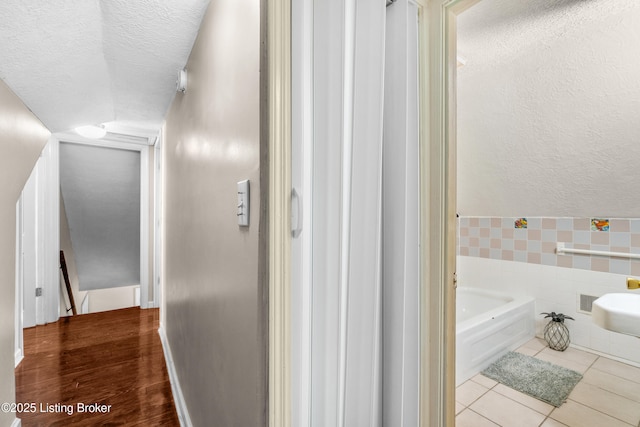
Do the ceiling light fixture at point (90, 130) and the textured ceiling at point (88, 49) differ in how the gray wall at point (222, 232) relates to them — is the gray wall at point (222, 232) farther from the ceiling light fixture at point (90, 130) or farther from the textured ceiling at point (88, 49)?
the ceiling light fixture at point (90, 130)

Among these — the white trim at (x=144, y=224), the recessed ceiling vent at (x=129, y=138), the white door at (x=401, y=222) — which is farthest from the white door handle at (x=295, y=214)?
the white trim at (x=144, y=224)

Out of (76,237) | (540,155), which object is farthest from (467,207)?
(76,237)

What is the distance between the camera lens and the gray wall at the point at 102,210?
11.6 ft

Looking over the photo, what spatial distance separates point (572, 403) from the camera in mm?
1759

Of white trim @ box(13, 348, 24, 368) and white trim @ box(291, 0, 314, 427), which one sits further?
white trim @ box(13, 348, 24, 368)

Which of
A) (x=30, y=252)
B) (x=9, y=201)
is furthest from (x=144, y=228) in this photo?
(x=9, y=201)

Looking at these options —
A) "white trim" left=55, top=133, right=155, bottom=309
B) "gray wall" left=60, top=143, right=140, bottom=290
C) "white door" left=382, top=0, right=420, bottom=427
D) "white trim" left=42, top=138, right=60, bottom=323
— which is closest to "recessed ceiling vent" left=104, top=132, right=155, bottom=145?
"white trim" left=55, top=133, right=155, bottom=309

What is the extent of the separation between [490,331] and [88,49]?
310 centimetres

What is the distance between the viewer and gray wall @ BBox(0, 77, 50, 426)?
1331 mm

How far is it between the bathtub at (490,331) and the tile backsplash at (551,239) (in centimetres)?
42

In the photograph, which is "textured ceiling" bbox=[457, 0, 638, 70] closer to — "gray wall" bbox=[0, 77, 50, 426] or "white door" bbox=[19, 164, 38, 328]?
"gray wall" bbox=[0, 77, 50, 426]

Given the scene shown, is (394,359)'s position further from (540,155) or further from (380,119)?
(540,155)

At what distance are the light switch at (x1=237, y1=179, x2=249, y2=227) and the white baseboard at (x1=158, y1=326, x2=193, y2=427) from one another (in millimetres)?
1333

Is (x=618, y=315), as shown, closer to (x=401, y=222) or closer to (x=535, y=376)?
(x=535, y=376)
